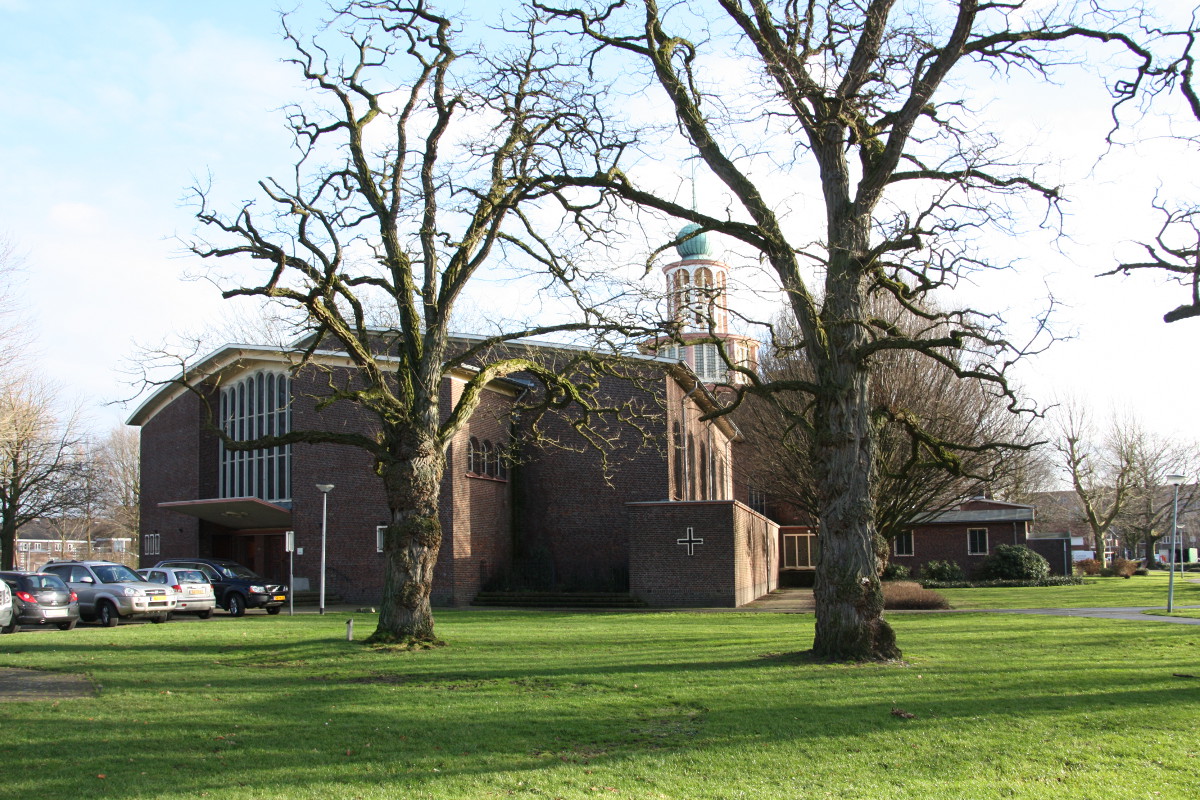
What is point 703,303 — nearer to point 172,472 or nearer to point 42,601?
point 42,601

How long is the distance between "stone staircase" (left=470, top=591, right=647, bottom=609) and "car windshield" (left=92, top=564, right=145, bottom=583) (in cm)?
1051

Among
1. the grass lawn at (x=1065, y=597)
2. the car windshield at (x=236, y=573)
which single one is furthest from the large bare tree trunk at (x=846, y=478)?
the car windshield at (x=236, y=573)

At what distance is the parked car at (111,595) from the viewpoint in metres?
22.5

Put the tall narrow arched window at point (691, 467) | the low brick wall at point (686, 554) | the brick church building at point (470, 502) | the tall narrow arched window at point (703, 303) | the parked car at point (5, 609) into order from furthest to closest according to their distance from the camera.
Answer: the tall narrow arched window at point (691, 467) → the brick church building at point (470, 502) → the low brick wall at point (686, 554) → the parked car at point (5, 609) → the tall narrow arched window at point (703, 303)

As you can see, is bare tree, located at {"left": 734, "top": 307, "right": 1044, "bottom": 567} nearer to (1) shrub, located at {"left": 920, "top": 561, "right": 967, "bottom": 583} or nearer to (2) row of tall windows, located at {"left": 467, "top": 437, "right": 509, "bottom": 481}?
(1) shrub, located at {"left": 920, "top": 561, "right": 967, "bottom": 583}

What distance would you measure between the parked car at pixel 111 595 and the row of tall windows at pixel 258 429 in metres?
11.5

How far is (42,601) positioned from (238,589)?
719cm

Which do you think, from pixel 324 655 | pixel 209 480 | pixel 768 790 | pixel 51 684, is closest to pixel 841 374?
pixel 768 790

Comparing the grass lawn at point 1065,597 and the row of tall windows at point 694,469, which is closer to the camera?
the grass lawn at point 1065,597

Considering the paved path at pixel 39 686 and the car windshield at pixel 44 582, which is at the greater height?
the car windshield at pixel 44 582

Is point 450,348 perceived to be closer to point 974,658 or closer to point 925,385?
point 925,385

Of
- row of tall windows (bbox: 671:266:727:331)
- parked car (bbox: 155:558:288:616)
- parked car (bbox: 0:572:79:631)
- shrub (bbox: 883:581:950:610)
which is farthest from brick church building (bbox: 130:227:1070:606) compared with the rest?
row of tall windows (bbox: 671:266:727:331)

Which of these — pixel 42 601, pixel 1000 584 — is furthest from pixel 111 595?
pixel 1000 584

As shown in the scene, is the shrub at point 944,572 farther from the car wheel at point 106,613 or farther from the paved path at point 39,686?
the paved path at point 39,686
